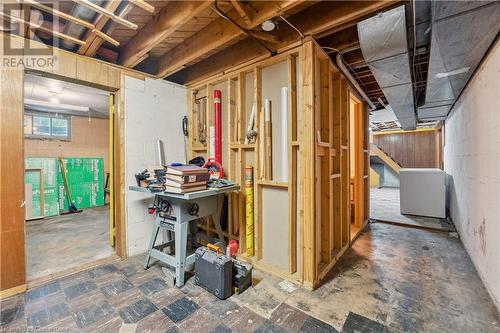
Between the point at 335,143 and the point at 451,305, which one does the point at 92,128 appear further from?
the point at 451,305

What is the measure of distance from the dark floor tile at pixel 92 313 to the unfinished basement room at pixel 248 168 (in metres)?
0.01

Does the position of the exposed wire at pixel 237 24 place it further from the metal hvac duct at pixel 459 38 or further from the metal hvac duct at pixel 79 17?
the metal hvac duct at pixel 459 38

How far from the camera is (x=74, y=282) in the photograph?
221 centimetres

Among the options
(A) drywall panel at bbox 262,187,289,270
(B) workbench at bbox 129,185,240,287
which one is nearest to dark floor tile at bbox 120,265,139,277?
(B) workbench at bbox 129,185,240,287

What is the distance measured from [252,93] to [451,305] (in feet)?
9.41

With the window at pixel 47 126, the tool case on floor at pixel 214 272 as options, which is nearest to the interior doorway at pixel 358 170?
the tool case on floor at pixel 214 272

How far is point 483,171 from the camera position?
2.28 m

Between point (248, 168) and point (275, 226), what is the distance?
2.47 ft

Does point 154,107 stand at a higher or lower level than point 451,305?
higher

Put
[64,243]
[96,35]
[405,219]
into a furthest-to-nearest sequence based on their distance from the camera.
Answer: [405,219]
[64,243]
[96,35]

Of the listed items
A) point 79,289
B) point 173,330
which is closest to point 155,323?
point 173,330

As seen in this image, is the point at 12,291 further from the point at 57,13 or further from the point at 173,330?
the point at 57,13

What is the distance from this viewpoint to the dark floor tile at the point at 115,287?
202 cm

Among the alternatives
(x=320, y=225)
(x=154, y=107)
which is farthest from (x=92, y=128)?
(x=320, y=225)
